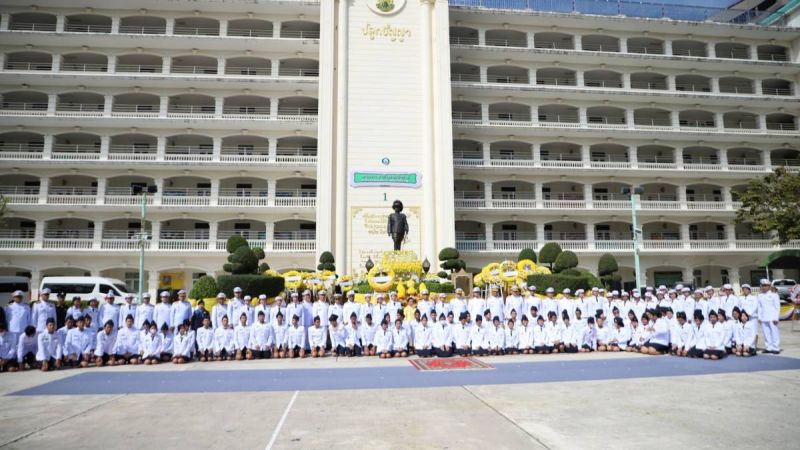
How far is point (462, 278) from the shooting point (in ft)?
74.3

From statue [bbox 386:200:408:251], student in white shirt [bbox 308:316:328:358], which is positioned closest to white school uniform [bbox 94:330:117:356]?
student in white shirt [bbox 308:316:328:358]

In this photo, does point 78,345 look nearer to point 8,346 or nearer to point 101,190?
point 8,346

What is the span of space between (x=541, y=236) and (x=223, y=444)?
1281 inches

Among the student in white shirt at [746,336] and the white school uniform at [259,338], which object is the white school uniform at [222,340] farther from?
the student in white shirt at [746,336]

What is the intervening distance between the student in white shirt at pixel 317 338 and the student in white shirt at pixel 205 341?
2.68 metres

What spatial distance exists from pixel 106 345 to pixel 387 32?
89.2 ft

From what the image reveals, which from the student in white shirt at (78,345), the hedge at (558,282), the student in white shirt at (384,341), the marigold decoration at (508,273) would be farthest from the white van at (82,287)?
the hedge at (558,282)

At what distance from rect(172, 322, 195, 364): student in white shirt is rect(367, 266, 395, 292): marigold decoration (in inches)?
300

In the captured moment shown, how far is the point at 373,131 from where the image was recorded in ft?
105

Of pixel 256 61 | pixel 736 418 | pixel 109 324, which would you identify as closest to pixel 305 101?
pixel 256 61

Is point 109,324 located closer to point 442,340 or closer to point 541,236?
point 442,340

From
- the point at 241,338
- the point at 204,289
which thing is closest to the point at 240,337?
the point at 241,338

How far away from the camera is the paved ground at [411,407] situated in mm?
5914

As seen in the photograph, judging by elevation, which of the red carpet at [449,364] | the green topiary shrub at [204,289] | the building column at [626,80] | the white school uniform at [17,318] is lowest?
the red carpet at [449,364]
